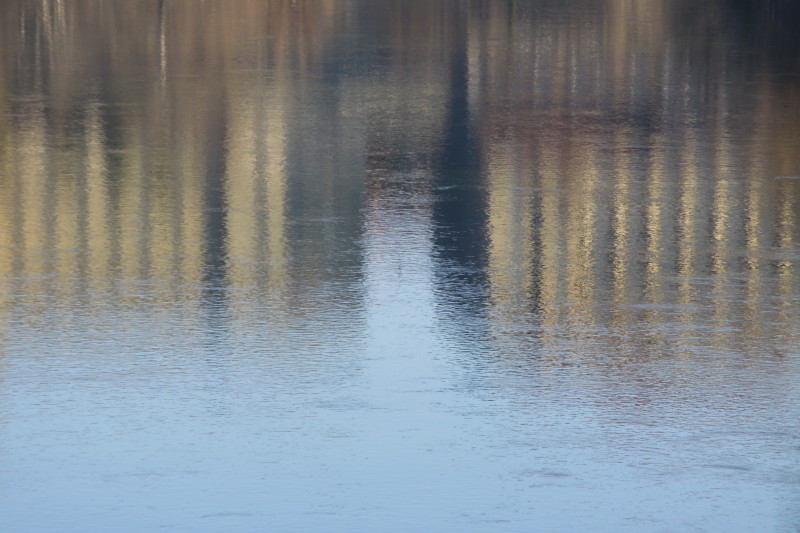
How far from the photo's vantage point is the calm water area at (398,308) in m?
6.83

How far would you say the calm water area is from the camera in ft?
22.4

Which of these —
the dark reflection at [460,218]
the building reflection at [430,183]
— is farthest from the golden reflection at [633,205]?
the dark reflection at [460,218]

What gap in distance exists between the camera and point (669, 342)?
927cm

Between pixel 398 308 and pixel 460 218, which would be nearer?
pixel 398 308

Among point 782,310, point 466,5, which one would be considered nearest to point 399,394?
point 782,310

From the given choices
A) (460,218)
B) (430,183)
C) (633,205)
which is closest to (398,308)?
(460,218)

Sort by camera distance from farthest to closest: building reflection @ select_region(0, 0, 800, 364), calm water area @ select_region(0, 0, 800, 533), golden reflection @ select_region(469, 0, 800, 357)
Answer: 1. building reflection @ select_region(0, 0, 800, 364)
2. golden reflection @ select_region(469, 0, 800, 357)
3. calm water area @ select_region(0, 0, 800, 533)

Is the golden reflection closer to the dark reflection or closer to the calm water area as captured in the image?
the calm water area

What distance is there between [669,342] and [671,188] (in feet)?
15.7

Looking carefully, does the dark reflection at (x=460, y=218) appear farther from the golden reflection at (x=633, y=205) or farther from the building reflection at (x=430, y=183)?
the golden reflection at (x=633, y=205)

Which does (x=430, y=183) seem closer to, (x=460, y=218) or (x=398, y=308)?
(x=460, y=218)

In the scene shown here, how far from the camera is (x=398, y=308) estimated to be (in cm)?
1005

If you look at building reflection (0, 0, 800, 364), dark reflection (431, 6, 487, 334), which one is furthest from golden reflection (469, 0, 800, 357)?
dark reflection (431, 6, 487, 334)

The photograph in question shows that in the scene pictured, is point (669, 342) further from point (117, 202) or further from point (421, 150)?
point (421, 150)
